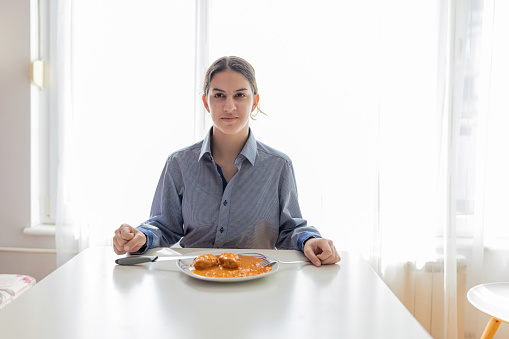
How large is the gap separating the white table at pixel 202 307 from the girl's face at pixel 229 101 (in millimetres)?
555

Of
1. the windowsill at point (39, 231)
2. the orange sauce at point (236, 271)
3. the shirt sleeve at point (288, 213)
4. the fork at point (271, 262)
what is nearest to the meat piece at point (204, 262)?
the orange sauce at point (236, 271)

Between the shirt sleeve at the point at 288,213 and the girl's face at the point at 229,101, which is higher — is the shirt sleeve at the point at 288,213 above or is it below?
below

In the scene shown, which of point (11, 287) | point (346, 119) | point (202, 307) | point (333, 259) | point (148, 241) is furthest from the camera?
point (346, 119)

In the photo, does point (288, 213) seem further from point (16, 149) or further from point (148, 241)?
point (16, 149)

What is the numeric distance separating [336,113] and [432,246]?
77 centimetres

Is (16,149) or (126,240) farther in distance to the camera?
(16,149)

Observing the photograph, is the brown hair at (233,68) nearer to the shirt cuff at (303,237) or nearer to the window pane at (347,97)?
the shirt cuff at (303,237)

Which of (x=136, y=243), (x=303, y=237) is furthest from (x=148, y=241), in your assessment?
(x=303, y=237)

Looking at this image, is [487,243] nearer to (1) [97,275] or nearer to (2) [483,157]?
(2) [483,157]

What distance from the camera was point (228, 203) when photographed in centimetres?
151

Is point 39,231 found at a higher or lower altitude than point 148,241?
lower

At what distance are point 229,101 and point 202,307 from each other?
790 mm

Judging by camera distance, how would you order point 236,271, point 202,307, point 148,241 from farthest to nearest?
point 148,241 < point 236,271 < point 202,307

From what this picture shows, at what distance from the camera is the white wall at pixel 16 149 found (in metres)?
2.27
